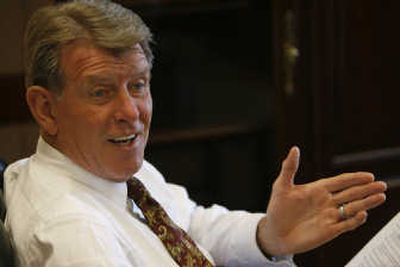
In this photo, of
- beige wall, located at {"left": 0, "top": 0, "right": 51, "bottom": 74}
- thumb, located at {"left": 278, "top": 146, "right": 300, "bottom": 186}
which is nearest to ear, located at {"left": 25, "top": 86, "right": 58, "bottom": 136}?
thumb, located at {"left": 278, "top": 146, "right": 300, "bottom": 186}

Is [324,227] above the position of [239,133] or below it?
above

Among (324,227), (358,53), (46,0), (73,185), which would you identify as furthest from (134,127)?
(358,53)

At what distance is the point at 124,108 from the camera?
4.69 ft

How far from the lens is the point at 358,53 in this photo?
2752mm

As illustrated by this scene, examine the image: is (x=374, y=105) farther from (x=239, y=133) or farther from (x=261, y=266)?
(x=261, y=266)

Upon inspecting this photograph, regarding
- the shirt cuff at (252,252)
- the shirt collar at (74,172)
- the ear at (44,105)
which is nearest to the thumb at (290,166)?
the shirt cuff at (252,252)

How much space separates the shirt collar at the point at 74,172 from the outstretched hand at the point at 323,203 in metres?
0.32

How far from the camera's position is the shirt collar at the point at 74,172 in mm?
1450

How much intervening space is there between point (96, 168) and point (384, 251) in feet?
1.91

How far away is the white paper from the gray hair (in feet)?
2.00

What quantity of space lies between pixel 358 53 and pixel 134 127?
1493 millimetres

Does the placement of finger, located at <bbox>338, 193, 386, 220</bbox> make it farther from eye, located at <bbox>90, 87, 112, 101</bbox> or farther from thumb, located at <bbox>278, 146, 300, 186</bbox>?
eye, located at <bbox>90, 87, 112, 101</bbox>

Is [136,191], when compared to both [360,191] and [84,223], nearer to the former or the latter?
[84,223]

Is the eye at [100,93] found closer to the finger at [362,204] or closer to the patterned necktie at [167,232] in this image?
the patterned necktie at [167,232]
